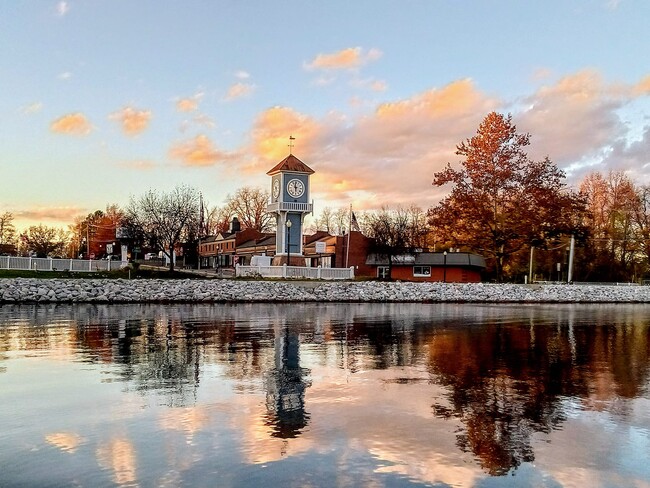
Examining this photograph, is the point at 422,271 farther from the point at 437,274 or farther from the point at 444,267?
the point at 444,267

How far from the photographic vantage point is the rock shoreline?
31.8 meters

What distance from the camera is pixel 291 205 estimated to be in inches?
2080

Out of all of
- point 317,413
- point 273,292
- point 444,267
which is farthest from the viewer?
point 444,267

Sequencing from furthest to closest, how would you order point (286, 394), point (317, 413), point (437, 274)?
point (437, 274)
point (286, 394)
point (317, 413)

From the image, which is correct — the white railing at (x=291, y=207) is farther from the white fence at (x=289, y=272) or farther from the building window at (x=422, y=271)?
the building window at (x=422, y=271)

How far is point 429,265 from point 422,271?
3.57 feet

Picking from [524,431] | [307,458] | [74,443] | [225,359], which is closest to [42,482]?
[74,443]

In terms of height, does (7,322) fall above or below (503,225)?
below

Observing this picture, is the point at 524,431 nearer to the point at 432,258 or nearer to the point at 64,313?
the point at 64,313

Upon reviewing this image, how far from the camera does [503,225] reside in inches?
2160

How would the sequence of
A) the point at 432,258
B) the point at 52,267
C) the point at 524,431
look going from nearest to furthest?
the point at 524,431, the point at 52,267, the point at 432,258

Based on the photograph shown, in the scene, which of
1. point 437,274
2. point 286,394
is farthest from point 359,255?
point 286,394

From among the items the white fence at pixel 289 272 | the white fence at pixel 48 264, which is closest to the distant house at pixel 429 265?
the white fence at pixel 289 272

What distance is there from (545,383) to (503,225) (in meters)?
46.6
